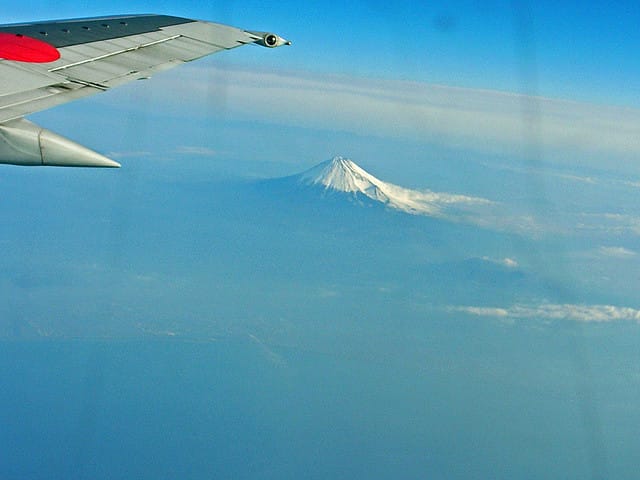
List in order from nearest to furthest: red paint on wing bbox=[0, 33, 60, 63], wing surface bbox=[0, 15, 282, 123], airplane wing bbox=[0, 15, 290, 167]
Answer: airplane wing bbox=[0, 15, 290, 167] < wing surface bbox=[0, 15, 282, 123] < red paint on wing bbox=[0, 33, 60, 63]

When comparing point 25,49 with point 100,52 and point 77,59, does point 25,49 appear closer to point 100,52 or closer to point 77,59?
point 77,59

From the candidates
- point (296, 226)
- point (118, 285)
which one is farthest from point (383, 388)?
point (296, 226)

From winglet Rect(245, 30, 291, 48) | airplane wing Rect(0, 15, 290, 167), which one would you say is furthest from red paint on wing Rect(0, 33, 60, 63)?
winglet Rect(245, 30, 291, 48)

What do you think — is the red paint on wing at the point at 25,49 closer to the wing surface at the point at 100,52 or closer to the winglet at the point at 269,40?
the wing surface at the point at 100,52

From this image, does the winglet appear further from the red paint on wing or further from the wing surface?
the red paint on wing

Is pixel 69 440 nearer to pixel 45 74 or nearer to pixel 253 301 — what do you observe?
pixel 253 301

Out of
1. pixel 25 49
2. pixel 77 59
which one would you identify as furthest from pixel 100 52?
pixel 25 49

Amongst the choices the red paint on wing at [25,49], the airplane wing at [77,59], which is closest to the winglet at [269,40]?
the airplane wing at [77,59]
